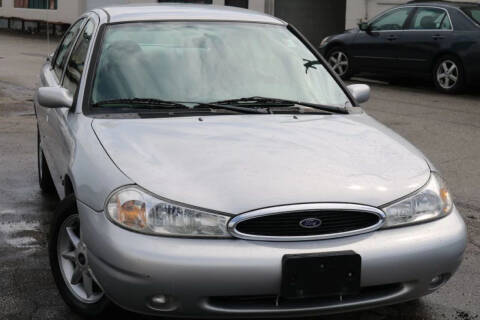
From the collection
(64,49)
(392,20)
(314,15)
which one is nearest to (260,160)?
(64,49)

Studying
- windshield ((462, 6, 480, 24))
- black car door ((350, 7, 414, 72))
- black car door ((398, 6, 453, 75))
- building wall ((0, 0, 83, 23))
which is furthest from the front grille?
building wall ((0, 0, 83, 23))

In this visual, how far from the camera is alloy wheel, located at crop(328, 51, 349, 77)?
15297mm

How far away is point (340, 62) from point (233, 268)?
12.4 meters

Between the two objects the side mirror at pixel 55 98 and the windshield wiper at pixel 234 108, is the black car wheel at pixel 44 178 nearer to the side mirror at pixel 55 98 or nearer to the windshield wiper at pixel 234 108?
the side mirror at pixel 55 98

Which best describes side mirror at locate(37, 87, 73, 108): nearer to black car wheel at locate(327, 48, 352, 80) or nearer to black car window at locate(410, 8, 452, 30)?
black car window at locate(410, 8, 452, 30)

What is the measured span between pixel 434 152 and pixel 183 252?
5.77 metres

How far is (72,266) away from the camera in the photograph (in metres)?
4.07

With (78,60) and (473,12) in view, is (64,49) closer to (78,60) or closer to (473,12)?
(78,60)

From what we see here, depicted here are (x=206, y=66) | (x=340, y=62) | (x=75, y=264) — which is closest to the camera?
(x=75, y=264)

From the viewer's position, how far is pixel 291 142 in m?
4.00

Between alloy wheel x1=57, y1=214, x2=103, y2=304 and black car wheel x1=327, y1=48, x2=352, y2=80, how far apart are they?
11.6 meters

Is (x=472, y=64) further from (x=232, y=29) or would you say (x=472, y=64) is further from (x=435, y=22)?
(x=232, y=29)

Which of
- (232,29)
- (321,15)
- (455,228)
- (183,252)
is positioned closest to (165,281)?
(183,252)

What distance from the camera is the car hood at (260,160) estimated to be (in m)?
3.50
